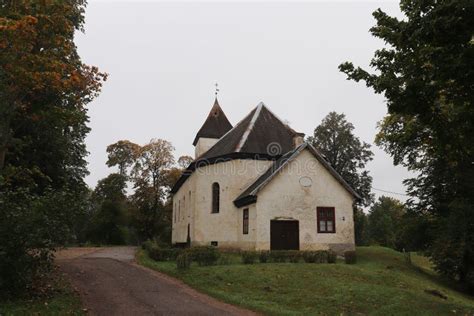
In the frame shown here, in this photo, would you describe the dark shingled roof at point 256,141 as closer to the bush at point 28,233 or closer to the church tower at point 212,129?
the church tower at point 212,129

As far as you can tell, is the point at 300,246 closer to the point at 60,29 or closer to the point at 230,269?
the point at 230,269

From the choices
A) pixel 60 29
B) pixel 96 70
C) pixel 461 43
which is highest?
pixel 60 29

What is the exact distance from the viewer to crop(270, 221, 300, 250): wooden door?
24625 mm

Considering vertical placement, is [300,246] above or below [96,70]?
below

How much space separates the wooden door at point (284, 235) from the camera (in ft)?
80.8

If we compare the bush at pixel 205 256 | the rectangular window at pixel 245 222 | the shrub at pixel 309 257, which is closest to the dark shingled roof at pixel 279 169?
the rectangular window at pixel 245 222

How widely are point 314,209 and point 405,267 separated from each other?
20.1 feet

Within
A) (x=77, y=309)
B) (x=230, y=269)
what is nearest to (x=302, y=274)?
(x=230, y=269)

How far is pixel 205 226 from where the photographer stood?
2970 centimetres

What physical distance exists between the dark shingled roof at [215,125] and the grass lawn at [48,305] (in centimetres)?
3067

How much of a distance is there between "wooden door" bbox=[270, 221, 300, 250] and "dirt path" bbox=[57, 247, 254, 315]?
360 inches

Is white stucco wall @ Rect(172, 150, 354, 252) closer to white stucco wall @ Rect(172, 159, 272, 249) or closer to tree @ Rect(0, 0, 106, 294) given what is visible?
white stucco wall @ Rect(172, 159, 272, 249)

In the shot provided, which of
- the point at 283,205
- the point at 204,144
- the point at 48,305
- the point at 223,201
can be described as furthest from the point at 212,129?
the point at 48,305

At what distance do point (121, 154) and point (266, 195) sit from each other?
120 feet
